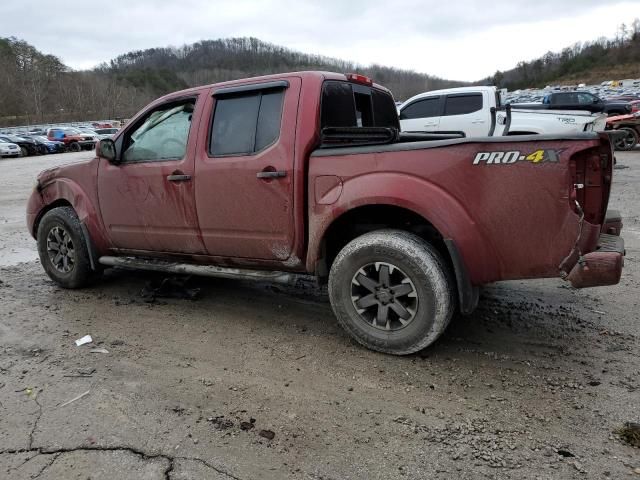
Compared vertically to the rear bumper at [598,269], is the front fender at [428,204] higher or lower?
higher

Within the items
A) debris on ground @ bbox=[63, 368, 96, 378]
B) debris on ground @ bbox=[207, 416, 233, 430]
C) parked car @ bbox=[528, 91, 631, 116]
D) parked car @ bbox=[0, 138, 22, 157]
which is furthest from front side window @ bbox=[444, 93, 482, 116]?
parked car @ bbox=[0, 138, 22, 157]

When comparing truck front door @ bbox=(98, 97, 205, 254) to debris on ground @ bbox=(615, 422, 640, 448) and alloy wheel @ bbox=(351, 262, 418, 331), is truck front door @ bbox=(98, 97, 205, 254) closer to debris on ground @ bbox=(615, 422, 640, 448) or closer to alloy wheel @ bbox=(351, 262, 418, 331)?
alloy wheel @ bbox=(351, 262, 418, 331)

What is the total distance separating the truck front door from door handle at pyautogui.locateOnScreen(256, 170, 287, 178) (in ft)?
2.26

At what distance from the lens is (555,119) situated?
454 inches

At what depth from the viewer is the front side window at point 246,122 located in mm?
3709

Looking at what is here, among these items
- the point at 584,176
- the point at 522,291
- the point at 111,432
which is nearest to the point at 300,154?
the point at 584,176

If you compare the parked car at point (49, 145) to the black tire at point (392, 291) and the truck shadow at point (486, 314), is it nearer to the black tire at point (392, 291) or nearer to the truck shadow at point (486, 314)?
the truck shadow at point (486, 314)

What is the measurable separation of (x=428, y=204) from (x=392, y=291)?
632 millimetres

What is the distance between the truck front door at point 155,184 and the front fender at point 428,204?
1397mm

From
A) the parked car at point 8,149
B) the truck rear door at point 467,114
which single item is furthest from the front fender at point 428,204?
the parked car at point 8,149

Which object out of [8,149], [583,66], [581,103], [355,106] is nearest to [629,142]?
[581,103]

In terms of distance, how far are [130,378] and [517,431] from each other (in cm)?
233

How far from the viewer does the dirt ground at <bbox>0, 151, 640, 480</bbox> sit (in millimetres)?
2385

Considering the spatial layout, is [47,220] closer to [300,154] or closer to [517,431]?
[300,154]
